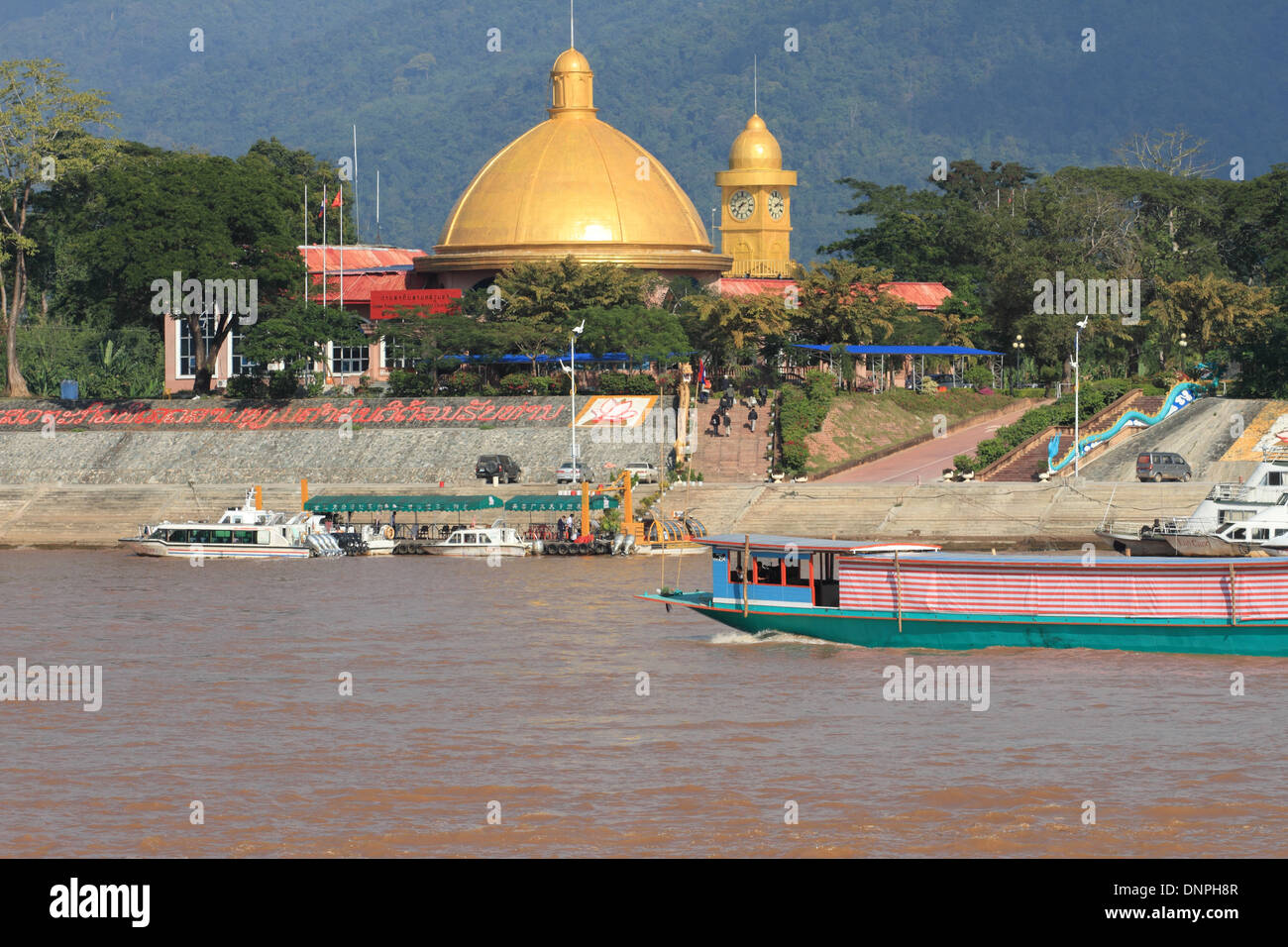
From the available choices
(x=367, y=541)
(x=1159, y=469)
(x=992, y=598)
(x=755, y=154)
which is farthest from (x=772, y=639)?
(x=755, y=154)

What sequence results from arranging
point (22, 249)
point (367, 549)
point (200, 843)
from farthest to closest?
point (22, 249)
point (367, 549)
point (200, 843)

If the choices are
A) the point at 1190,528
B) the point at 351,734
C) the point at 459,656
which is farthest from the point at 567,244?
the point at 351,734

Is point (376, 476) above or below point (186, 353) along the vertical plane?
below

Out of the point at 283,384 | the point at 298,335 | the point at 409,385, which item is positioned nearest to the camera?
the point at 298,335

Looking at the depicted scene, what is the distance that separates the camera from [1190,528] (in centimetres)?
5781

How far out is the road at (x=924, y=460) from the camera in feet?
252

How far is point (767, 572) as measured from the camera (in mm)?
44469

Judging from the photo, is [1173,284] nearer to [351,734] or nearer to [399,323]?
[399,323]

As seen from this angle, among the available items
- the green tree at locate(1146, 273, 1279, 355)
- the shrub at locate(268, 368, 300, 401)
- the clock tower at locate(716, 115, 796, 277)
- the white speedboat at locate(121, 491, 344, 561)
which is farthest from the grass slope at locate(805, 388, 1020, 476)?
the clock tower at locate(716, 115, 796, 277)

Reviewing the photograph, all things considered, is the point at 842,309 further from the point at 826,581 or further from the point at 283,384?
the point at 826,581

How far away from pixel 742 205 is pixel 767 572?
246 ft

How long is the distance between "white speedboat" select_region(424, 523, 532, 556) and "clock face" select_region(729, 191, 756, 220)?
166 feet

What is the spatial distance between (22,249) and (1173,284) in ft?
190

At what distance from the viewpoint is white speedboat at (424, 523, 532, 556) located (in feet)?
227
